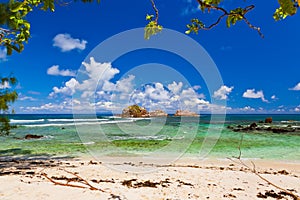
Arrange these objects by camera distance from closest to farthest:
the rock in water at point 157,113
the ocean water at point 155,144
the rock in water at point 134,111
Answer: the ocean water at point 155,144 < the rock in water at point 134,111 < the rock in water at point 157,113

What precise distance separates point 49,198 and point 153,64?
925 centimetres

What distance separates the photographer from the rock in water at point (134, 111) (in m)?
76.9

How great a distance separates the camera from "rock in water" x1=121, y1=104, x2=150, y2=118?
76.9 metres

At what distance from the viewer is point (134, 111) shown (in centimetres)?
7738

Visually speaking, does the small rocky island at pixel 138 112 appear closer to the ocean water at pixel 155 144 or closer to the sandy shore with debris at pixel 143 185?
the ocean water at pixel 155 144

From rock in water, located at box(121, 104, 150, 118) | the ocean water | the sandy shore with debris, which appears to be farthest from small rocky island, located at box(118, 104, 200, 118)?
the sandy shore with debris

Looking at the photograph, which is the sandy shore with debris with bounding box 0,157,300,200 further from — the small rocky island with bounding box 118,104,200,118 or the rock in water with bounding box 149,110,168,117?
the rock in water with bounding box 149,110,168,117

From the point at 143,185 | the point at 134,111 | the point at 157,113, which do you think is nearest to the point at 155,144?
the point at 143,185

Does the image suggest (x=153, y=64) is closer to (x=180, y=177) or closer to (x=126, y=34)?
(x=126, y=34)

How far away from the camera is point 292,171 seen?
10.2 metres

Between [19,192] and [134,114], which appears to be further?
[134,114]

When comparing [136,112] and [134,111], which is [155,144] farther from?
[136,112]

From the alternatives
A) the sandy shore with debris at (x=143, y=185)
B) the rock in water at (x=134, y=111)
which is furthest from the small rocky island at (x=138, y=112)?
the sandy shore with debris at (x=143, y=185)

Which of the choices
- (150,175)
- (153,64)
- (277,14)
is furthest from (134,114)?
(277,14)
